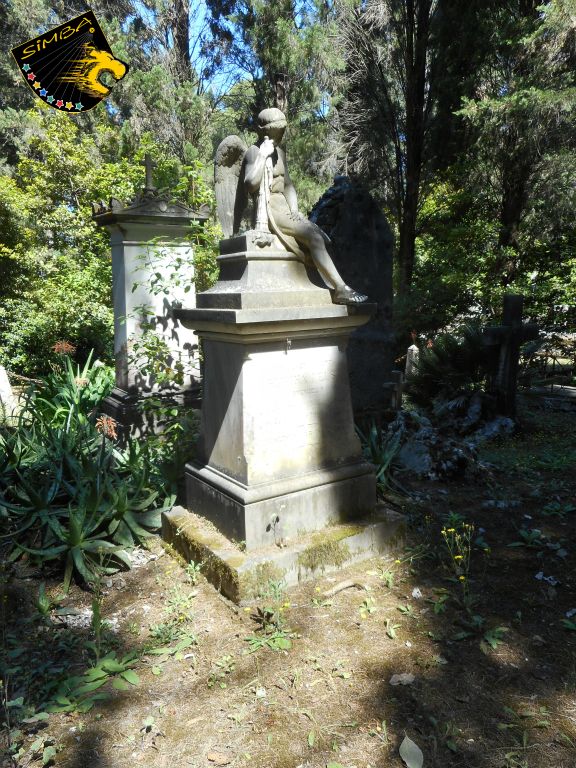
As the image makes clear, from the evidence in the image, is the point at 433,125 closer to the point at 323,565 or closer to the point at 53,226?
the point at 53,226

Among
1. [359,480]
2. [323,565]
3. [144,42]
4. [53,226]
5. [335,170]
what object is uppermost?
[144,42]

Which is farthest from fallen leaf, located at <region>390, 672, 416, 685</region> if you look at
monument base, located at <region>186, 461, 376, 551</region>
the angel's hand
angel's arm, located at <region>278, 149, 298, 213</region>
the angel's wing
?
the angel's hand

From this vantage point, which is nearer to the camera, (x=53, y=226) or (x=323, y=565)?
(x=323, y=565)

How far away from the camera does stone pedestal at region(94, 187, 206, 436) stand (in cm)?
535

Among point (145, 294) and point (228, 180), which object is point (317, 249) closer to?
point (228, 180)

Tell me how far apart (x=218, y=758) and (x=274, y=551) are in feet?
3.67

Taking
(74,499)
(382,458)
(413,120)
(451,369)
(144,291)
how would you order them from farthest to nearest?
(413,120) → (451,369) → (144,291) → (382,458) → (74,499)

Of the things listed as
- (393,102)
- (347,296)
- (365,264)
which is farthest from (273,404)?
(393,102)

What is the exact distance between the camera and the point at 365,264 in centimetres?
726

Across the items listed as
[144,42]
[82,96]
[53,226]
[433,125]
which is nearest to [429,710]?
[433,125]

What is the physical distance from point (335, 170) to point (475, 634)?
36.3 ft

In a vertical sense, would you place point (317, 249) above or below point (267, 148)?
below

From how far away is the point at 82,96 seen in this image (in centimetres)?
1189

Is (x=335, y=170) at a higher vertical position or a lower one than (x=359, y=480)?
higher
